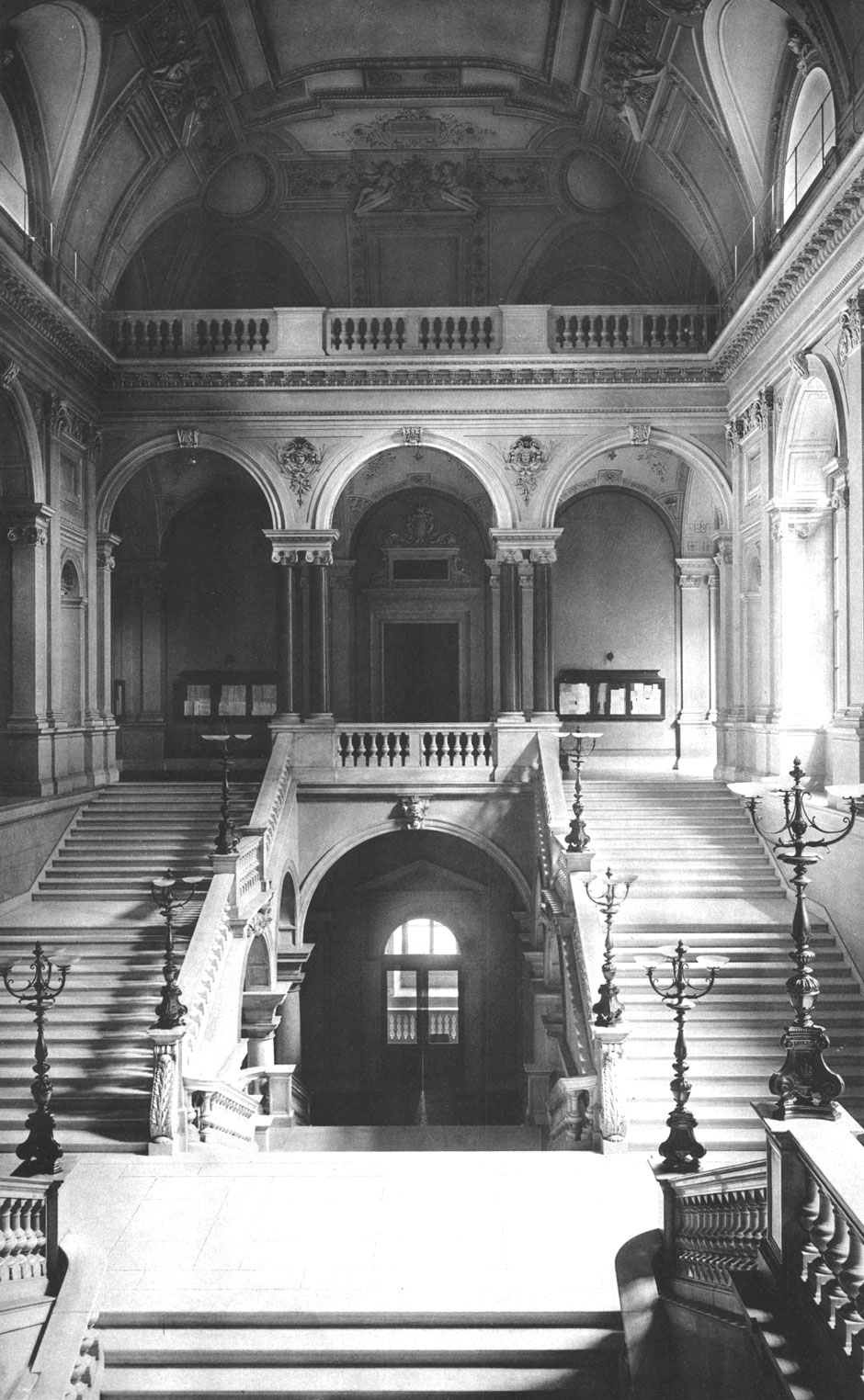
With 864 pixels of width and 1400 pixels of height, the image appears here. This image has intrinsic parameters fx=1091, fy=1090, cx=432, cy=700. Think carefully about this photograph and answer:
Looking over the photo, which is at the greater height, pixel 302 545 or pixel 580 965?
pixel 302 545

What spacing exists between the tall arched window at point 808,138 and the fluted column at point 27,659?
11.1 metres

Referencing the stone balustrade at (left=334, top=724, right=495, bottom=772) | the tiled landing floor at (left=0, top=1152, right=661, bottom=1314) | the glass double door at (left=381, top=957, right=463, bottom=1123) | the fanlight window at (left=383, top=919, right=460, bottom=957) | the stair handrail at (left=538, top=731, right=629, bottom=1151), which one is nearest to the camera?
the tiled landing floor at (left=0, top=1152, right=661, bottom=1314)

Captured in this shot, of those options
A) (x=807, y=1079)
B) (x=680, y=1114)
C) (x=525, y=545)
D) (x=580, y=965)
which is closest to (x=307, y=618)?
(x=525, y=545)

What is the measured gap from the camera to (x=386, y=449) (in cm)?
1802

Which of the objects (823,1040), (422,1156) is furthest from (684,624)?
(823,1040)

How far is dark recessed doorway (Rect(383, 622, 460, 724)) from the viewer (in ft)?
71.5

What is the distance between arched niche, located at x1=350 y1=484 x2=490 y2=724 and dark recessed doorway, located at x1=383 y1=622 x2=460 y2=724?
0.06 feet

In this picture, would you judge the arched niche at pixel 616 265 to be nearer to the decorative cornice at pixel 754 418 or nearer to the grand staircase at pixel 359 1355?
the decorative cornice at pixel 754 418

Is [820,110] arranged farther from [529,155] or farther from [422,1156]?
[422,1156]

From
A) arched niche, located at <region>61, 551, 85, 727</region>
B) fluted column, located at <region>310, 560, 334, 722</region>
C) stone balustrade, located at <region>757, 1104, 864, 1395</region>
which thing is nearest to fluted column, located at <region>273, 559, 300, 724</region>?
fluted column, located at <region>310, 560, 334, 722</region>

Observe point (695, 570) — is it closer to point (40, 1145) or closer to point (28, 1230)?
point (40, 1145)

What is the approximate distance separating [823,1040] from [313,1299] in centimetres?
387

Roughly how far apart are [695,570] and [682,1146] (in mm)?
15302

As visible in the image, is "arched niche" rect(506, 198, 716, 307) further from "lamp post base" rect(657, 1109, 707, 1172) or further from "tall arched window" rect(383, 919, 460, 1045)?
"lamp post base" rect(657, 1109, 707, 1172)
